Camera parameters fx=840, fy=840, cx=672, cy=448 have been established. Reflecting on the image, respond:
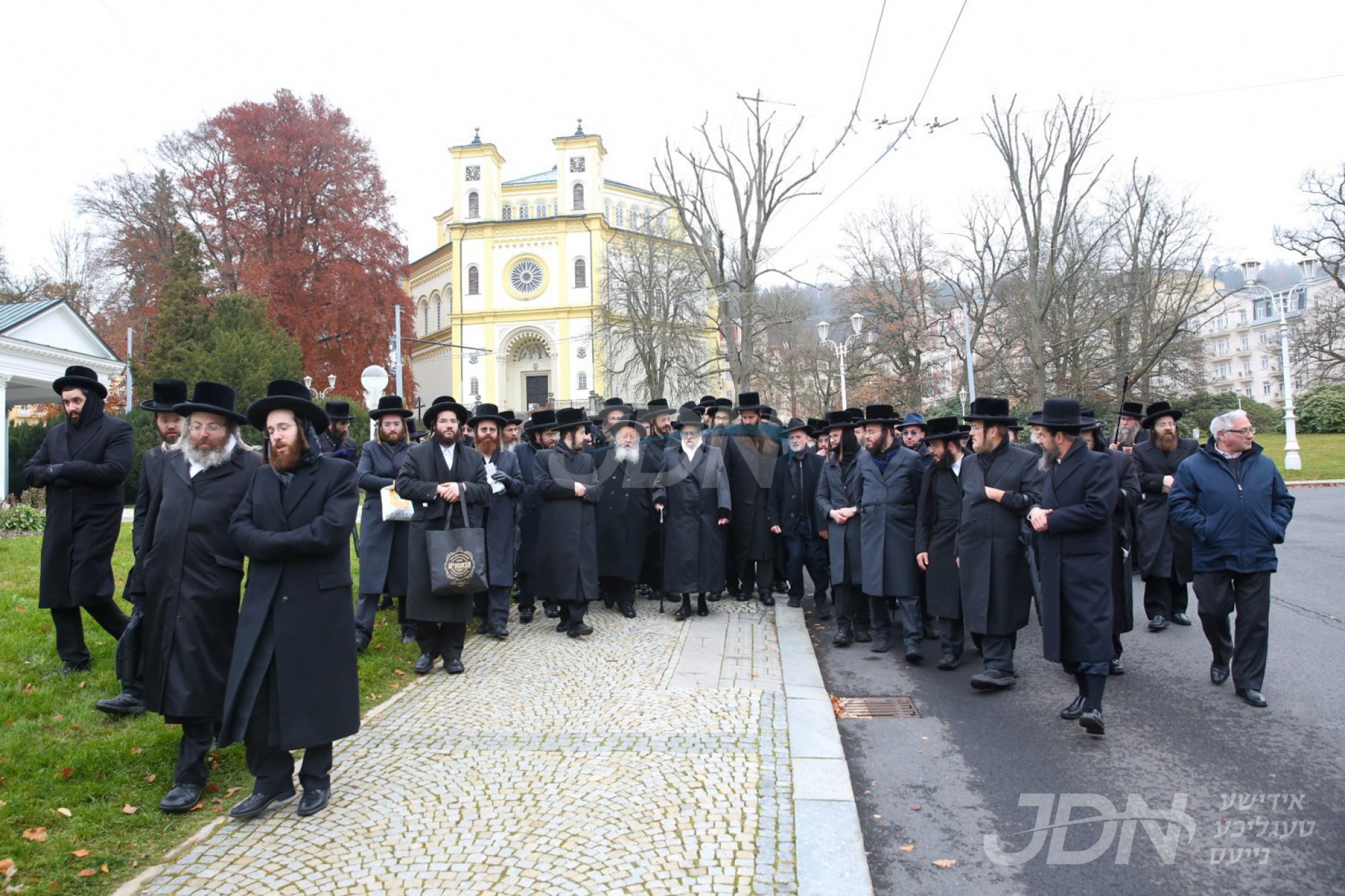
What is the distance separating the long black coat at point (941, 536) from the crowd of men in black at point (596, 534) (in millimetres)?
21

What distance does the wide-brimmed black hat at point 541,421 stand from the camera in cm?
896

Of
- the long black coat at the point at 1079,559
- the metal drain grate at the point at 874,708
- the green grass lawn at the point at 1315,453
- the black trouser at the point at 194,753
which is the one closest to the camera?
the black trouser at the point at 194,753

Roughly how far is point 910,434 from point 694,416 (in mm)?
2446

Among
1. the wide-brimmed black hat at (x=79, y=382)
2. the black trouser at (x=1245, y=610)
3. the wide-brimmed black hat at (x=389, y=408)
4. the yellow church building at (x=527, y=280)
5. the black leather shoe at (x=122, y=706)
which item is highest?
the yellow church building at (x=527, y=280)

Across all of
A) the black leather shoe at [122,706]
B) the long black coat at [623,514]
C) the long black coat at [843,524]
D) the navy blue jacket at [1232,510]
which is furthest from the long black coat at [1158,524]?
the black leather shoe at [122,706]

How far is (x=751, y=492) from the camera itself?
964 centimetres

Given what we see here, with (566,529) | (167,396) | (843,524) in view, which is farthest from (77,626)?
(843,524)

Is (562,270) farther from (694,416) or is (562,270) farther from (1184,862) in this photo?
(1184,862)

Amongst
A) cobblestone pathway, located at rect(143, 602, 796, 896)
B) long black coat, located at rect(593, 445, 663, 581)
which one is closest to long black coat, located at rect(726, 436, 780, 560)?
long black coat, located at rect(593, 445, 663, 581)

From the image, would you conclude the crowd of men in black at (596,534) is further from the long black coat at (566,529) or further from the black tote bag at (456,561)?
the black tote bag at (456,561)

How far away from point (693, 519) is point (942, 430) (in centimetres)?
302

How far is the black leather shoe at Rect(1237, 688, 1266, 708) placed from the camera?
5629 millimetres

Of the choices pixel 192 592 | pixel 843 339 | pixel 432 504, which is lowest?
pixel 192 592

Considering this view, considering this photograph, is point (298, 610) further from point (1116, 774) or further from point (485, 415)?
A: point (1116, 774)
